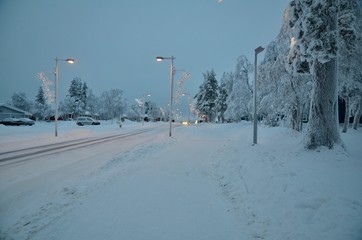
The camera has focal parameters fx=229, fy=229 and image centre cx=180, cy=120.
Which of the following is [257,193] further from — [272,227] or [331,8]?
[331,8]

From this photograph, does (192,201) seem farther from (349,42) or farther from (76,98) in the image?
(76,98)

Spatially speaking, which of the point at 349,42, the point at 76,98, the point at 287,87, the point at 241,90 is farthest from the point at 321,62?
the point at 76,98

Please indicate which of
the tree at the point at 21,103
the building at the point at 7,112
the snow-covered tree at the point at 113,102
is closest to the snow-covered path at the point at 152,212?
the building at the point at 7,112

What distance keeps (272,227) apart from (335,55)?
269 inches

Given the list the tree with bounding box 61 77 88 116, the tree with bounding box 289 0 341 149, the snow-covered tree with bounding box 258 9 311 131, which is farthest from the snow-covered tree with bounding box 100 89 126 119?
the tree with bounding box 289 0 341 149

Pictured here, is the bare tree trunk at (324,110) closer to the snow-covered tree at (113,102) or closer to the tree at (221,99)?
the tree at (221,99)

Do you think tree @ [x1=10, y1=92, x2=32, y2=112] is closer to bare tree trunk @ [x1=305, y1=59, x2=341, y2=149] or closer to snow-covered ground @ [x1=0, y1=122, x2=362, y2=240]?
snow-covered ground @ [x1=0, y1=122, x2=362, y2=240]

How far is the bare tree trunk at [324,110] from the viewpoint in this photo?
25.8ft

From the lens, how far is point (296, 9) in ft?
31.2

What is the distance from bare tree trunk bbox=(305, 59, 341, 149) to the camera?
25.8ft

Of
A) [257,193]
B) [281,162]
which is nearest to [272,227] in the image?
[257,193]

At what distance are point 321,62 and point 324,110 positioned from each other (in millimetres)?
1667

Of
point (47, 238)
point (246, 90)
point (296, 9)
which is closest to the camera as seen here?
point (47, 238)

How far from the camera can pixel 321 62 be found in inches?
310
